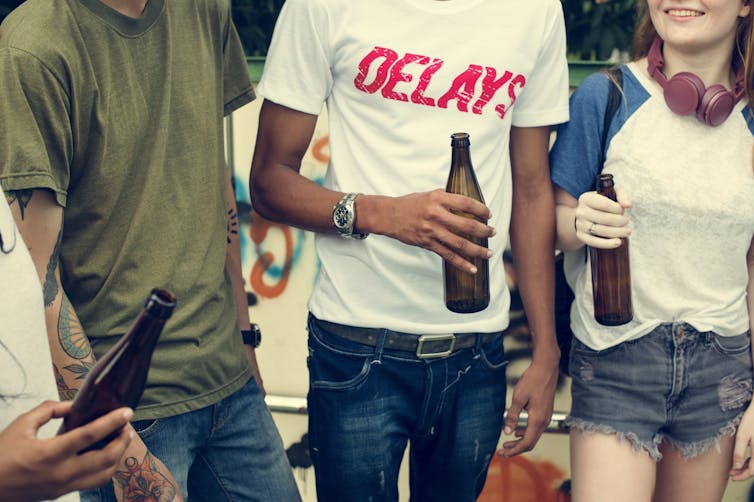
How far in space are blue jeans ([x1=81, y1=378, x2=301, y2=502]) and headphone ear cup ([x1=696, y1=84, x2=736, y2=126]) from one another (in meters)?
1.53

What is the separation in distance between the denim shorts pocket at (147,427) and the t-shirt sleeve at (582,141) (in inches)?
54.6

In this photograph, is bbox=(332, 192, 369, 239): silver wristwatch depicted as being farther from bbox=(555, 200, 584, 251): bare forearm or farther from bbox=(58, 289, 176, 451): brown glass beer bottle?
bbox=(58, 289, 176, 451): brown glass beer bottle

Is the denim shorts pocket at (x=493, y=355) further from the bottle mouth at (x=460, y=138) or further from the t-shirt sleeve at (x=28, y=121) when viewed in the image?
the t-shirt sleeve at (x=28, y=121)

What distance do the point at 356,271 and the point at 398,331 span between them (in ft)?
0.69

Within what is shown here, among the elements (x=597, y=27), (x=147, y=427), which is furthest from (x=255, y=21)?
(x=147, y=427)

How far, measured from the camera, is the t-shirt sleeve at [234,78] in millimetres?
2855

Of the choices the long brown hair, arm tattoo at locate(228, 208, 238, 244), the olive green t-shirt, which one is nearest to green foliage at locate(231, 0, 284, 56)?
arm tattoo at locate(228, 208, 238, 244)

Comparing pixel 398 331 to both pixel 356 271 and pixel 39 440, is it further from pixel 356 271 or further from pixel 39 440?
pixel 39 440

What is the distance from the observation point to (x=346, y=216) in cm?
277

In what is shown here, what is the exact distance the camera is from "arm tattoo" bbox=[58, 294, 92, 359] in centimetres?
223

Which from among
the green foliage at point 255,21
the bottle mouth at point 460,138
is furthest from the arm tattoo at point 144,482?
the green foliage at point 255,21

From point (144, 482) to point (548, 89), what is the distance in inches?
63.3

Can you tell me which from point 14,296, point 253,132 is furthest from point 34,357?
point 253,132

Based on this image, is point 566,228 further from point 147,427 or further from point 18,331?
point 18,331
